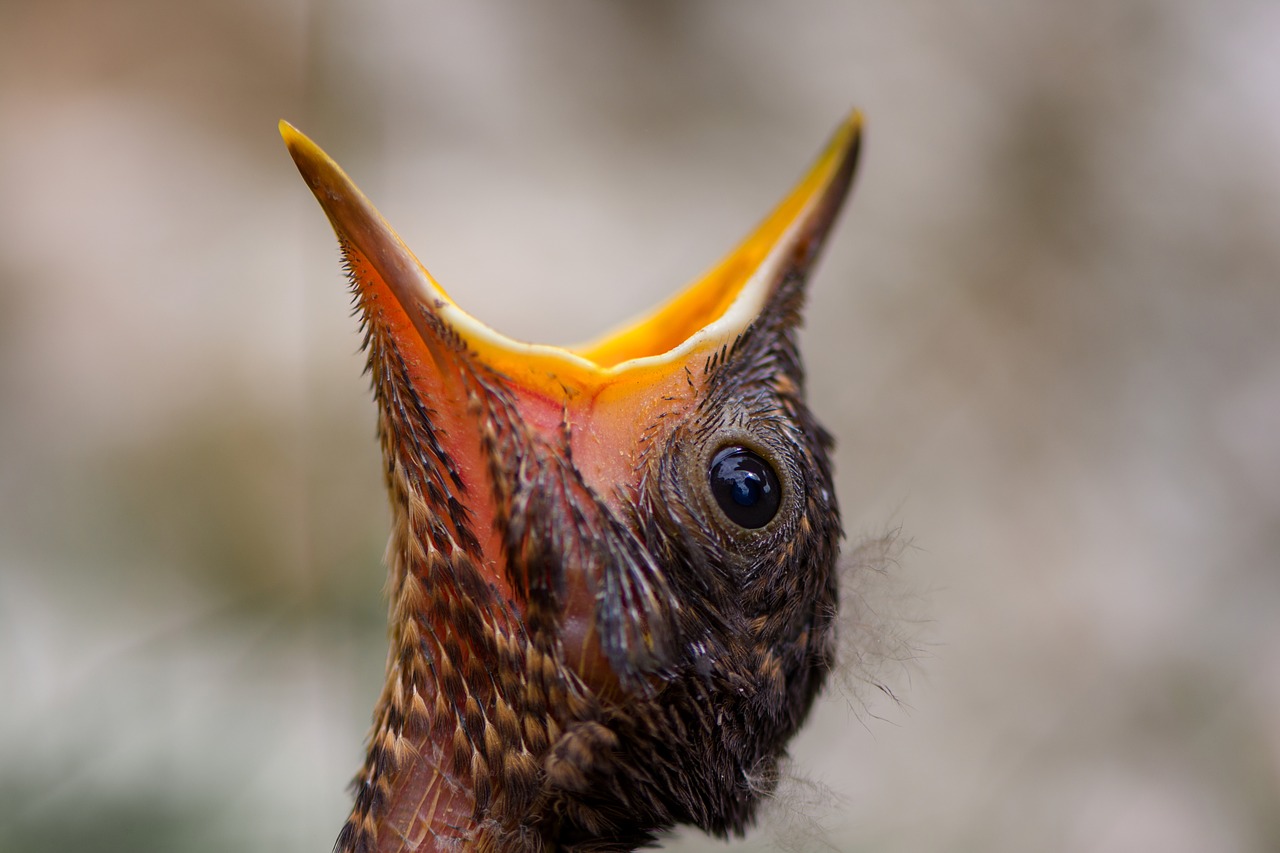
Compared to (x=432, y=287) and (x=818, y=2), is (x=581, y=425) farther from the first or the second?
(x=818, y=2)

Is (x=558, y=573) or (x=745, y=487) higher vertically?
(x=745, y=487)

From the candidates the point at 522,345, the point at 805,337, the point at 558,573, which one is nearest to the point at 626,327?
the point at 522,345

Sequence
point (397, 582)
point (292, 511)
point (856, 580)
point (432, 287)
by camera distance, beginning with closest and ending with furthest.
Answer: point (432, 287) < point (397, 582) < point (856, 580) < point (292, 511)

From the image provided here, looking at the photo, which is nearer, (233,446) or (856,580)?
(856,580)

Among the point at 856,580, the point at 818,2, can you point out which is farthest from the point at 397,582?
the point at 818,2

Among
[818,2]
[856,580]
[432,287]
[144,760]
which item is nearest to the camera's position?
[432,287]

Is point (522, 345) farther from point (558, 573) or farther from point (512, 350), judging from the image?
point (558, 573)

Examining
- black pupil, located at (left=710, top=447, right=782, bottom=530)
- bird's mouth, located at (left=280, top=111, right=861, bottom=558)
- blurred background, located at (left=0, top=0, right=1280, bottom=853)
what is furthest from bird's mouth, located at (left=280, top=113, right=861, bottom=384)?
blurred background, located at (left=0, top=0, right=1280, bottom=853)
